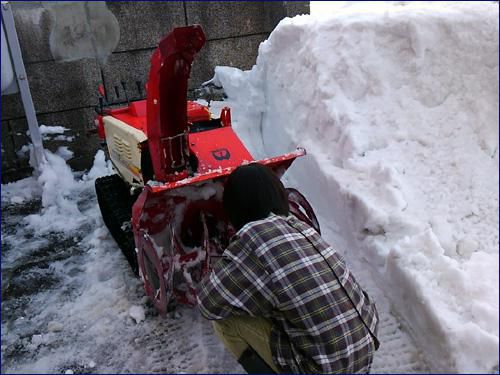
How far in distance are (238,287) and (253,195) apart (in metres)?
0.41

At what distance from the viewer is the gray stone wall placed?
5.20m

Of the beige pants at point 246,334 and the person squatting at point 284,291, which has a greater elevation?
the person squatting at point 284,291

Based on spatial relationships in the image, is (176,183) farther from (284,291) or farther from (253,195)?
(284,291)

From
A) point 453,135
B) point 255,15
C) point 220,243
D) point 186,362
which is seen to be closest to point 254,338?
point 186,362

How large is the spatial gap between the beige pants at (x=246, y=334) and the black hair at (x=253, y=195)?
0.47m

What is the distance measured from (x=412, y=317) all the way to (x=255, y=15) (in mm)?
4388

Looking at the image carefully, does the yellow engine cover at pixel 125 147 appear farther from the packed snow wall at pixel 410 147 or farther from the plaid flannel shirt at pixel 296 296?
the plaid flannel shirt at pixel 296 296

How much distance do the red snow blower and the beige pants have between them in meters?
0.64

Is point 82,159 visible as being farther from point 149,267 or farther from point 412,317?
point 412,317

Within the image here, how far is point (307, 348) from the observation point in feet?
6.84

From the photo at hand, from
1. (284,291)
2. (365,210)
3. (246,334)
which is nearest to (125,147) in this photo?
(365,210)

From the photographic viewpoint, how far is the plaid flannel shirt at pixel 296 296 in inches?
81.0

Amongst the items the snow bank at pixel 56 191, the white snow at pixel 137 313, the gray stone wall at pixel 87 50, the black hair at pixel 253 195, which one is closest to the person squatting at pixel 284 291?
the black hair at pixel 253 195

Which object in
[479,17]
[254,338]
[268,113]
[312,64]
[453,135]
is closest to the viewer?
[254,338]
